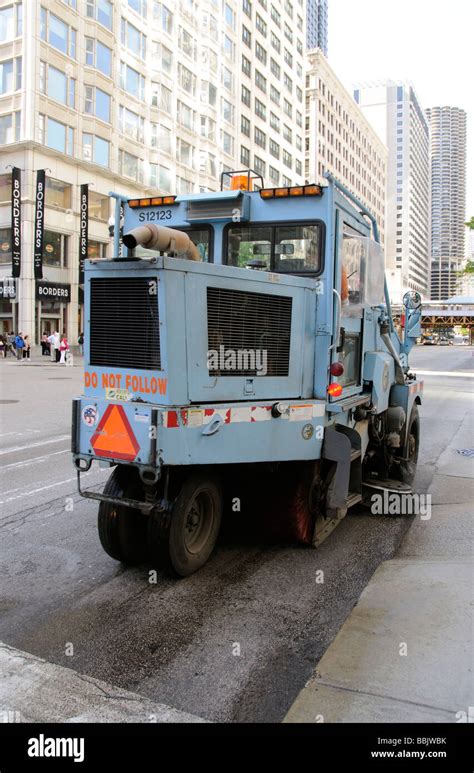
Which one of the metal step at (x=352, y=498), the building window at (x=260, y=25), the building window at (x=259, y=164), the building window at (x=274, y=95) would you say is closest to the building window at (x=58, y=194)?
the building window at (x=259, y=164)

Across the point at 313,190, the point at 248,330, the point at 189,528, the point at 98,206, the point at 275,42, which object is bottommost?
the point at 189,528

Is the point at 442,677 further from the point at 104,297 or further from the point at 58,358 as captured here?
Answer: the point at 58,358

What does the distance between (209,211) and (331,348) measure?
5.76 feet

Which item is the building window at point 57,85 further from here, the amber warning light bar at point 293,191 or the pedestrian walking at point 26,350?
the amber warning light bar at point 293,191

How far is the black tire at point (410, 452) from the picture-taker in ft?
25.8

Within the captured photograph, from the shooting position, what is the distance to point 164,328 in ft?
14.2

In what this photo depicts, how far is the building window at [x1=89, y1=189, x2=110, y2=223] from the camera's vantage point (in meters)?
42.8

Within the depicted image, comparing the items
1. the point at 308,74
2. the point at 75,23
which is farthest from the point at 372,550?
the point at 308,74

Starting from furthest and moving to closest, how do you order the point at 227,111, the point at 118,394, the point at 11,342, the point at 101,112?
1. the point at 227,111
2. the point at 101,112
3. the point at 11,342
4. the point at 118,394

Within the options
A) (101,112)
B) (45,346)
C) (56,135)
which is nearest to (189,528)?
(45,346)

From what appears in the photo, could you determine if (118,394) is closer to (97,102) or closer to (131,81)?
(97,102)

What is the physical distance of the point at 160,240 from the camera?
4.54 metres

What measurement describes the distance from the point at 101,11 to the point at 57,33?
5.29 meters

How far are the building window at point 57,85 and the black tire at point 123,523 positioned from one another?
128ft
